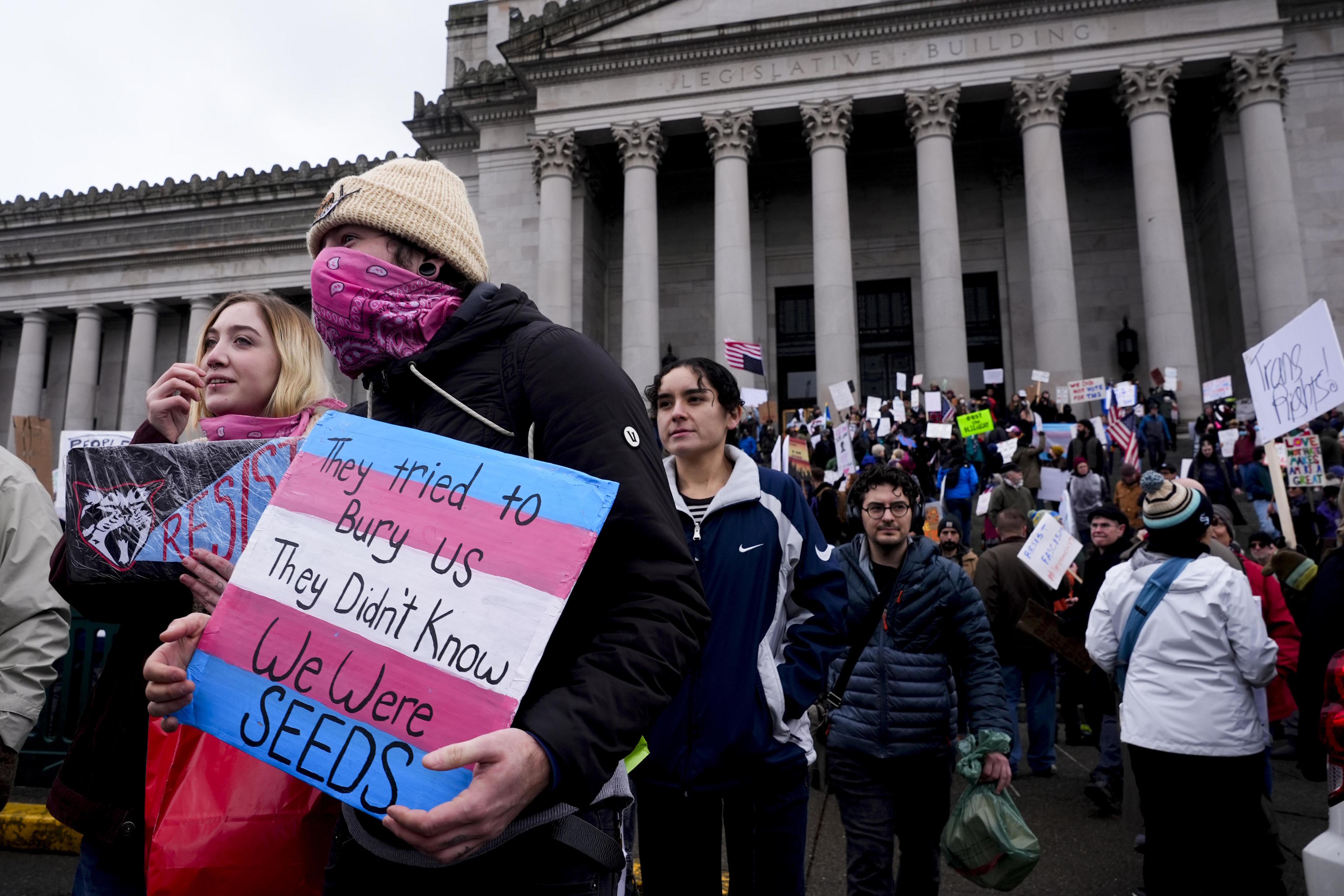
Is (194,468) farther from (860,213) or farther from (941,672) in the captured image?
(860,213)

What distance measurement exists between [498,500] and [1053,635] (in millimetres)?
5966

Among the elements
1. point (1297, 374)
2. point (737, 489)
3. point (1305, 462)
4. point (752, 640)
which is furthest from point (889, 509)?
point (1305, 462)

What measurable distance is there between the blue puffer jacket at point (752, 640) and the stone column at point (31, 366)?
128 ft

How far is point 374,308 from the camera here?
1.89 meters

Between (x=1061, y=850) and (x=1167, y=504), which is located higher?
(x=1167, y=504)

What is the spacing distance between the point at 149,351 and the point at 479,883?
37.7m

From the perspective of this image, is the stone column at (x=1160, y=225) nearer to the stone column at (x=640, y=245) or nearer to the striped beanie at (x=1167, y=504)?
the stone column at (x=640, y=245)

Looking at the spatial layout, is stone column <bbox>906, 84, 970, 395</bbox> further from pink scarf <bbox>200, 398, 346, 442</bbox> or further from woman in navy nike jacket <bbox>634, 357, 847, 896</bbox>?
pink scarf <bbox>200, 398, 346, 442</bbox>

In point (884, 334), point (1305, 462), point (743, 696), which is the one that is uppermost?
point (884, 334)

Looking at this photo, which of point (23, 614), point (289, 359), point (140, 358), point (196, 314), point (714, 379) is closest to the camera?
point (289, 359)

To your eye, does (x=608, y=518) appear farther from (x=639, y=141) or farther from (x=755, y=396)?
(x=639, y=141)

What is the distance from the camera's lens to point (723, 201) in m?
24.6

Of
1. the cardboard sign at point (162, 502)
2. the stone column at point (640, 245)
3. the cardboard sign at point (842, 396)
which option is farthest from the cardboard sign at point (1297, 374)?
the stone column at point (640, 245)

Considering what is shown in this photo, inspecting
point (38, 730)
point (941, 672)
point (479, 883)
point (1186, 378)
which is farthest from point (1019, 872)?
point (1186, 378)
